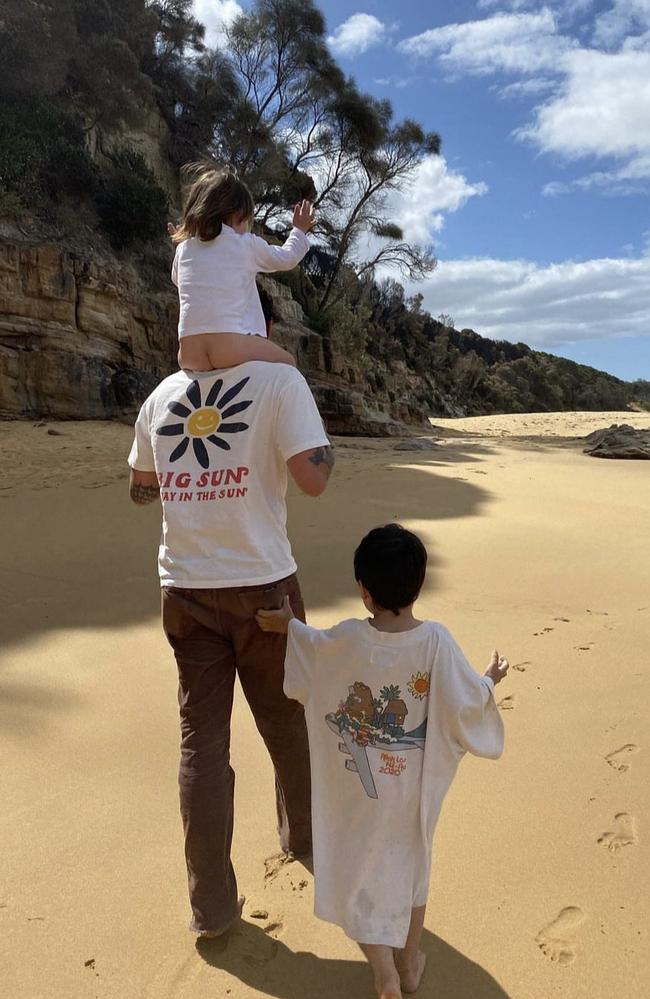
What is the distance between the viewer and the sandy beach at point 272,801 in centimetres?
181

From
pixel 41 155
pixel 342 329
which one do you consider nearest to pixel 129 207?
pixel 41 155

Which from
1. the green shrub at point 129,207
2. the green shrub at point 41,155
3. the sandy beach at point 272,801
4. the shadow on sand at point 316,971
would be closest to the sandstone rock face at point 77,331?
the green shrub at point 129,207

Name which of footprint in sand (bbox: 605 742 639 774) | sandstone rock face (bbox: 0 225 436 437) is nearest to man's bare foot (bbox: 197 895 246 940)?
footprint in sand (bbox: 605 742 639 774)

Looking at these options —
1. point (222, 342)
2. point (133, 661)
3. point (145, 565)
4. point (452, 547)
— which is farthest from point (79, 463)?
point (222, 342)

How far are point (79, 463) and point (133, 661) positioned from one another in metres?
6.51

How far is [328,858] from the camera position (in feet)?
5.66

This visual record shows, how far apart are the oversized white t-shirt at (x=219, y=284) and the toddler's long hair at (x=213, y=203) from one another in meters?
0.03

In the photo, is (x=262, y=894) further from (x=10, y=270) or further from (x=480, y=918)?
(x=10, y=270)

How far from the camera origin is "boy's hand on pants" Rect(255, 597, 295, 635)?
1.79m

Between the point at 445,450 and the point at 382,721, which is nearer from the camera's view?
the point at 382,721

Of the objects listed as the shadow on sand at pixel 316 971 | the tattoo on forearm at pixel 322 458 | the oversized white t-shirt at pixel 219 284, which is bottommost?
the shadow on sand at pixel 316 971

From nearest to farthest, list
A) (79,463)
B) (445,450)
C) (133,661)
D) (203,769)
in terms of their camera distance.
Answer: (203,769)
(133,661)
(79,463)
(445,450)

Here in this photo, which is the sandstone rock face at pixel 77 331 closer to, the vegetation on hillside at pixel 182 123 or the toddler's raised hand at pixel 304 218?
the vegetation on hillside at pixel 182 123

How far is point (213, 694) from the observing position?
1888 mm
